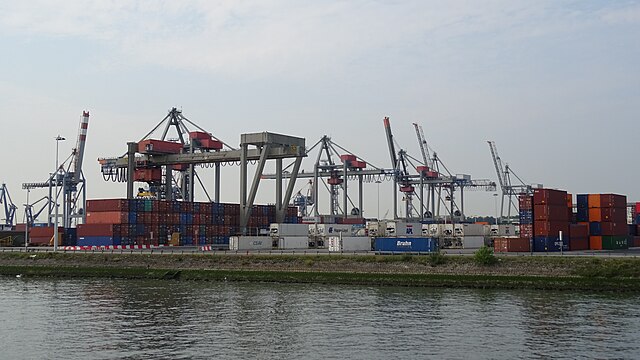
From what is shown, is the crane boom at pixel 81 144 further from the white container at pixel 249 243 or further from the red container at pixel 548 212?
the red container at pixel 548 212

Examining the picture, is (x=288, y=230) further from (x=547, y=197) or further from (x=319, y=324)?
(x=319, y=324)

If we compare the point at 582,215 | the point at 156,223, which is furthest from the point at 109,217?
the point at 582,215

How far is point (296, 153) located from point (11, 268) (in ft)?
134

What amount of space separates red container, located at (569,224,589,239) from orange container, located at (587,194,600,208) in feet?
8.50

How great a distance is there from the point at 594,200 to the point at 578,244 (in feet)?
21.3

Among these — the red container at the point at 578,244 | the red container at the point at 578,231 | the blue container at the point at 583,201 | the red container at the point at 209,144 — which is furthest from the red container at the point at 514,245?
the red container at the point at 209,144

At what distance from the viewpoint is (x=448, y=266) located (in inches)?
2173

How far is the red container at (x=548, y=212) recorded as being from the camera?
224 feet

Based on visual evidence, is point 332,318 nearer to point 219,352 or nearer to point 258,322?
point 258,322

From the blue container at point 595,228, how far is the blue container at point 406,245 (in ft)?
70.1

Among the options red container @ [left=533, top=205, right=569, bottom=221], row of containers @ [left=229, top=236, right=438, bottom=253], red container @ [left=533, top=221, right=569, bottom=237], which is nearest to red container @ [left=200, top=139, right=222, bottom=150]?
row of containers @ [left=229, top=236, right=438, bottom=253]

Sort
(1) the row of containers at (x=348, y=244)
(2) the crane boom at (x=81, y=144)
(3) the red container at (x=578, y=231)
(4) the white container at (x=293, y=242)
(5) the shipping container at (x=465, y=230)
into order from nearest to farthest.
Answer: (1) the row of containers at (x=348, y=244) < (3) the red container at (x=578, y=231) < (4) the white container at (x=293, y=242) < (5) the shipping container at (x=465, y=230) < (2) the crane boom at (x=81, y=144)

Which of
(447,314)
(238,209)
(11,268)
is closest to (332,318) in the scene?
(447,314)

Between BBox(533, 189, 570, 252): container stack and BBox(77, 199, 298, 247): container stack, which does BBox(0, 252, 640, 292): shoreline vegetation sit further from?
BBox(533, 189, 570, 252): container stack
